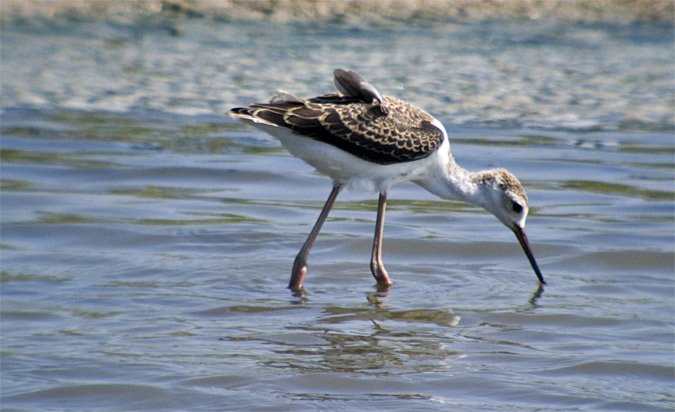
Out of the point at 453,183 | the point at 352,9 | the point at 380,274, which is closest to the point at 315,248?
the point at 380,274

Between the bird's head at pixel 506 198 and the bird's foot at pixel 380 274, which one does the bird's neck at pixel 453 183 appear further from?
the bird's foot at pixel 380 274

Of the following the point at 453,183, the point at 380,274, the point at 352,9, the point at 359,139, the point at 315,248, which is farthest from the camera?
the point at 352,9

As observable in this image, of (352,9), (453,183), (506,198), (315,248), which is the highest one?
(352,9)

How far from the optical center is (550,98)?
49.1 ft

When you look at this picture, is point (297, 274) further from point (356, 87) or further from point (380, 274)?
point (356, 87)

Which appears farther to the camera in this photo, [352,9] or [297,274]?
[352,9]

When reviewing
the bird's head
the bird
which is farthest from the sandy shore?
the bird

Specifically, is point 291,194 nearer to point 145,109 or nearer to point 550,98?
point 145,109

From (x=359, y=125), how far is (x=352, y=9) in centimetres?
1376

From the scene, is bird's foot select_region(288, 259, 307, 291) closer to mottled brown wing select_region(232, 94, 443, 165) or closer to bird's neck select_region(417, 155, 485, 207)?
mottled brown wing select_region(232, 94, 443, 165)

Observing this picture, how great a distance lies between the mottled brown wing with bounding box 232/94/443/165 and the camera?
714cm

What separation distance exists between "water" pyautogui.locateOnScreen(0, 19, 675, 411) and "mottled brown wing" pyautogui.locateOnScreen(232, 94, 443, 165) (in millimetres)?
1002

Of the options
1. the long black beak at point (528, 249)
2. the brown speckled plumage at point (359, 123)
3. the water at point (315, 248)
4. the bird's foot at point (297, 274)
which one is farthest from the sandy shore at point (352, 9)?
the bird's foot at point (297, 274)

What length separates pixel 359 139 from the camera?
7273mm
